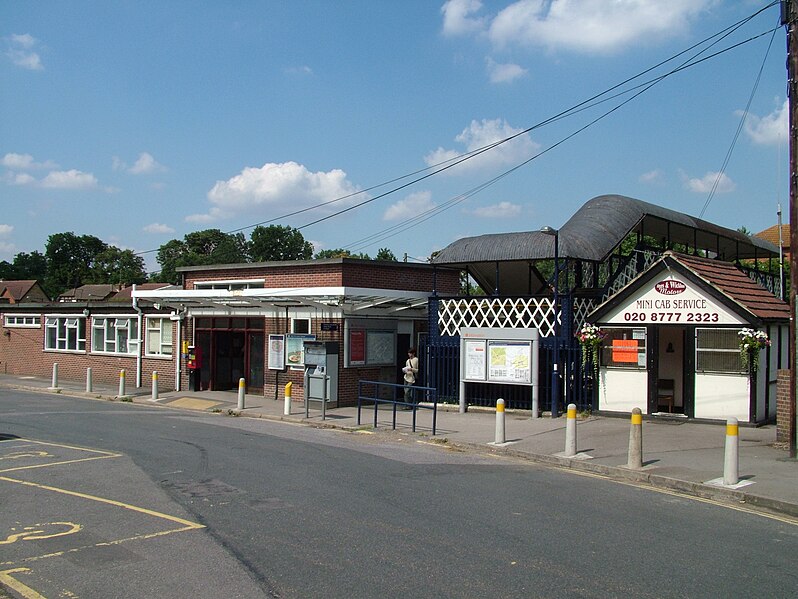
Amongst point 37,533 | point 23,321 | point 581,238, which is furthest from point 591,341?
point 23,321

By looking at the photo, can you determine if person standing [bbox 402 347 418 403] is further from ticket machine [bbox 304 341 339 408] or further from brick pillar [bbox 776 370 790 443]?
brick pillar [bbox 776 370 790 443]

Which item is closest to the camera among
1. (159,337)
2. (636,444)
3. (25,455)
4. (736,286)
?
(636,444)

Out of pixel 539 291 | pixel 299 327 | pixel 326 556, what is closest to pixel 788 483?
pixel 326 556

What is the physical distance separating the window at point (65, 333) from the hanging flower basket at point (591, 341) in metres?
21.3

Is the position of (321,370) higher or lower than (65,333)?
lower

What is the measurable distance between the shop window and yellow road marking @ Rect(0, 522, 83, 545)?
12720 millimetres

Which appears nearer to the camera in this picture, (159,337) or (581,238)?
(581,238)

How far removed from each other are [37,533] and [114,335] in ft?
74.2

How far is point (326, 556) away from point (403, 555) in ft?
2.28

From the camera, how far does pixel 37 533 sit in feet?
24.3

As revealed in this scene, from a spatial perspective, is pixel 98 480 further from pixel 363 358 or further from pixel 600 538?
pixel 363 358

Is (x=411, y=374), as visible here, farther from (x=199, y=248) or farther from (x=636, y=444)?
(x=199, y=248)

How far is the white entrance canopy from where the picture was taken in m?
20.3

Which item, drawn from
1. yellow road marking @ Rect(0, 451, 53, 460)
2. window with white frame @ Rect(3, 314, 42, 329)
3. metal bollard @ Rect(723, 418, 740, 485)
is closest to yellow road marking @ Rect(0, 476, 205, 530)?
yellow road marking @ Rect(0, 451, 53, 460)
